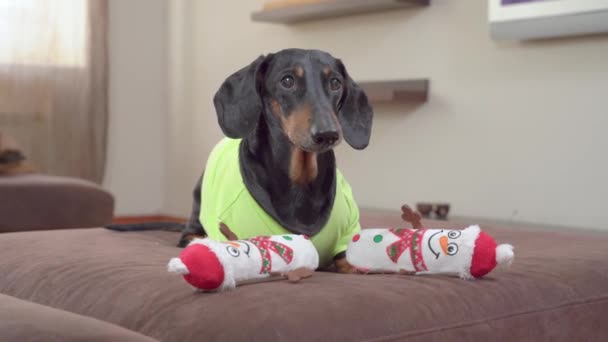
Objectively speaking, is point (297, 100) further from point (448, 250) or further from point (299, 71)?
point (448, 250)

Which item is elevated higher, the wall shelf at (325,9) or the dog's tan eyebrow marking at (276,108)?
the wall shelf at (325,9)

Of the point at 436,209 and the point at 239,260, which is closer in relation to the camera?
the point at 239,260

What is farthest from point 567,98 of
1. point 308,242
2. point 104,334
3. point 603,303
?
point 104,334

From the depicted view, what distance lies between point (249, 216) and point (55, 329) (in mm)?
780

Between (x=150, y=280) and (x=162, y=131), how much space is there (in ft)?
12.3

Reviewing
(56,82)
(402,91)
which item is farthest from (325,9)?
(56,82)

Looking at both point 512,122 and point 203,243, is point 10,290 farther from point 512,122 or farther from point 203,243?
point 512,122

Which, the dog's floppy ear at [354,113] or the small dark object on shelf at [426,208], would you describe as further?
the small dark object on shelf at [426,208]

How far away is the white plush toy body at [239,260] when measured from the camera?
1.34 m

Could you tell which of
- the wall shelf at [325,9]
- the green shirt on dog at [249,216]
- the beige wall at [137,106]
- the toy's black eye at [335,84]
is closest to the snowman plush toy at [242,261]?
the green shirt on dog at [249,216]

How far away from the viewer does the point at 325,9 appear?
3838 mm

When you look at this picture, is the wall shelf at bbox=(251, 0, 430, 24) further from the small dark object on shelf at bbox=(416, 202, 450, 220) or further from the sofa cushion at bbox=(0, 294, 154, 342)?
the sofa cushion at bbox=(0, 294, 154, 342)

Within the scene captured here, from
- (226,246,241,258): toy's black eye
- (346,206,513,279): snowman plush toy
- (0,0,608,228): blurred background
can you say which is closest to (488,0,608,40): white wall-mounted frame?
(0,0,608,228): blurred background

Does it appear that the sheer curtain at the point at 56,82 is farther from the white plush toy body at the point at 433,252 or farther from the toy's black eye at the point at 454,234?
the toy's black eye at the point at 454,234
